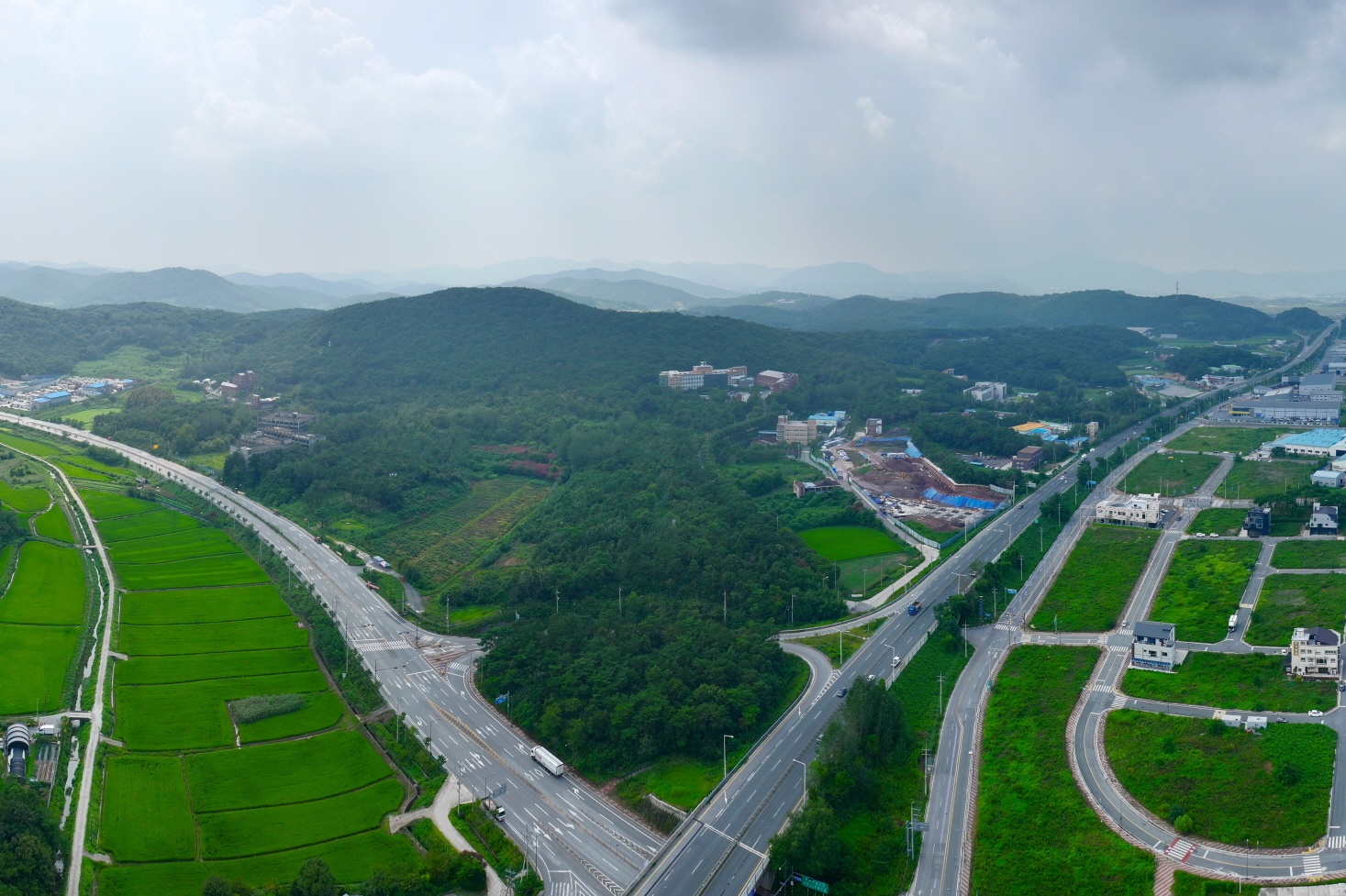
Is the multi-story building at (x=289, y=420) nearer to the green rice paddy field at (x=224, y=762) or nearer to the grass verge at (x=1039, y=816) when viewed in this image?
the green rice paddy field at (x=224, y=762)

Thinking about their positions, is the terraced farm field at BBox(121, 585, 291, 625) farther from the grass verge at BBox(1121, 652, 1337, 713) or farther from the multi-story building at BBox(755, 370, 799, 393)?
the multi-story building at BBox(755, 370, 799, 393)

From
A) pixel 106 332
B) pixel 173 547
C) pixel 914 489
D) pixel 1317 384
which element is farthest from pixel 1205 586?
pixel 106 332

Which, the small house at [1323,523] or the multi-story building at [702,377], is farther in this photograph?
the multi-story building at [702,377]

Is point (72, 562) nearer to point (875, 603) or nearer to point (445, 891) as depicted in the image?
point (445, 891)

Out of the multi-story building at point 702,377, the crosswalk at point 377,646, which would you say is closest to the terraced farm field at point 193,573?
the crosswalk at point 377,646

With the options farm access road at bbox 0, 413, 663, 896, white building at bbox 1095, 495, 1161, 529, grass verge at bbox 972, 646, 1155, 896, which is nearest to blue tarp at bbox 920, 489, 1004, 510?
white building at bbox 1095, 495, 1161, 529

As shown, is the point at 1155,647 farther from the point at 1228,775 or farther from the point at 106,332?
the point at 106,332
